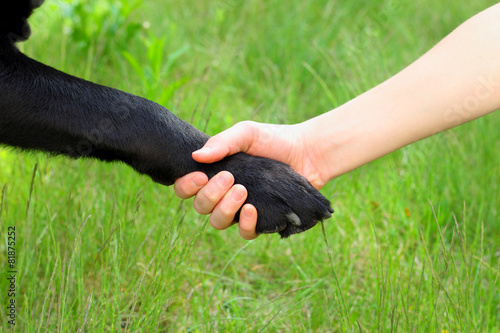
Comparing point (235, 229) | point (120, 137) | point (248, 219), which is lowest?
point (235, 229)

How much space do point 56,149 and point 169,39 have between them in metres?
2.33

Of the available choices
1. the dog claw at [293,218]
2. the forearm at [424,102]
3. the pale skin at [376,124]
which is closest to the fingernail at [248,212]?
the pale skin at [376,124]

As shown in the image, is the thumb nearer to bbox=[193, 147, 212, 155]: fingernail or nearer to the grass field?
bbox=[193, 147, 212, 155]: fingernail

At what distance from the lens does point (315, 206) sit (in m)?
1.53

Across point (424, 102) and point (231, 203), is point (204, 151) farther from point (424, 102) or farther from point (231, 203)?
point (424, 102)

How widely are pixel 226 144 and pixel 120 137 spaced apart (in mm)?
316

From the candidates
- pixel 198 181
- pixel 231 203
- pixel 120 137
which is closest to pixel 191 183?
pixel 198 181

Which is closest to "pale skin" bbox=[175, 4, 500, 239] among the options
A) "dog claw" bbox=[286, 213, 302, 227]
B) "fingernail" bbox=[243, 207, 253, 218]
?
"fingernail" bbox=[243, 207, 253, 218]

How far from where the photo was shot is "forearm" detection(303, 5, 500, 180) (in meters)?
1.54

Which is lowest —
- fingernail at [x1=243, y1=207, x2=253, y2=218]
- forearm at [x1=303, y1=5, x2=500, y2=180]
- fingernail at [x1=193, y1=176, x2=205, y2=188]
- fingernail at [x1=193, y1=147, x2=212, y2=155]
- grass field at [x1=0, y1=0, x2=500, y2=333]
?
grass field at [x1=0, y1=0, x2=500, y2=333]

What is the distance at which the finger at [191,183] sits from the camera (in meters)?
1.54

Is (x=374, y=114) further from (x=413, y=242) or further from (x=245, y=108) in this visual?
(x=245, y=108)

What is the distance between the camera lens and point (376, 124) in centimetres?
167

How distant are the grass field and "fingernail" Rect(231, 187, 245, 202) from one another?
182mm
